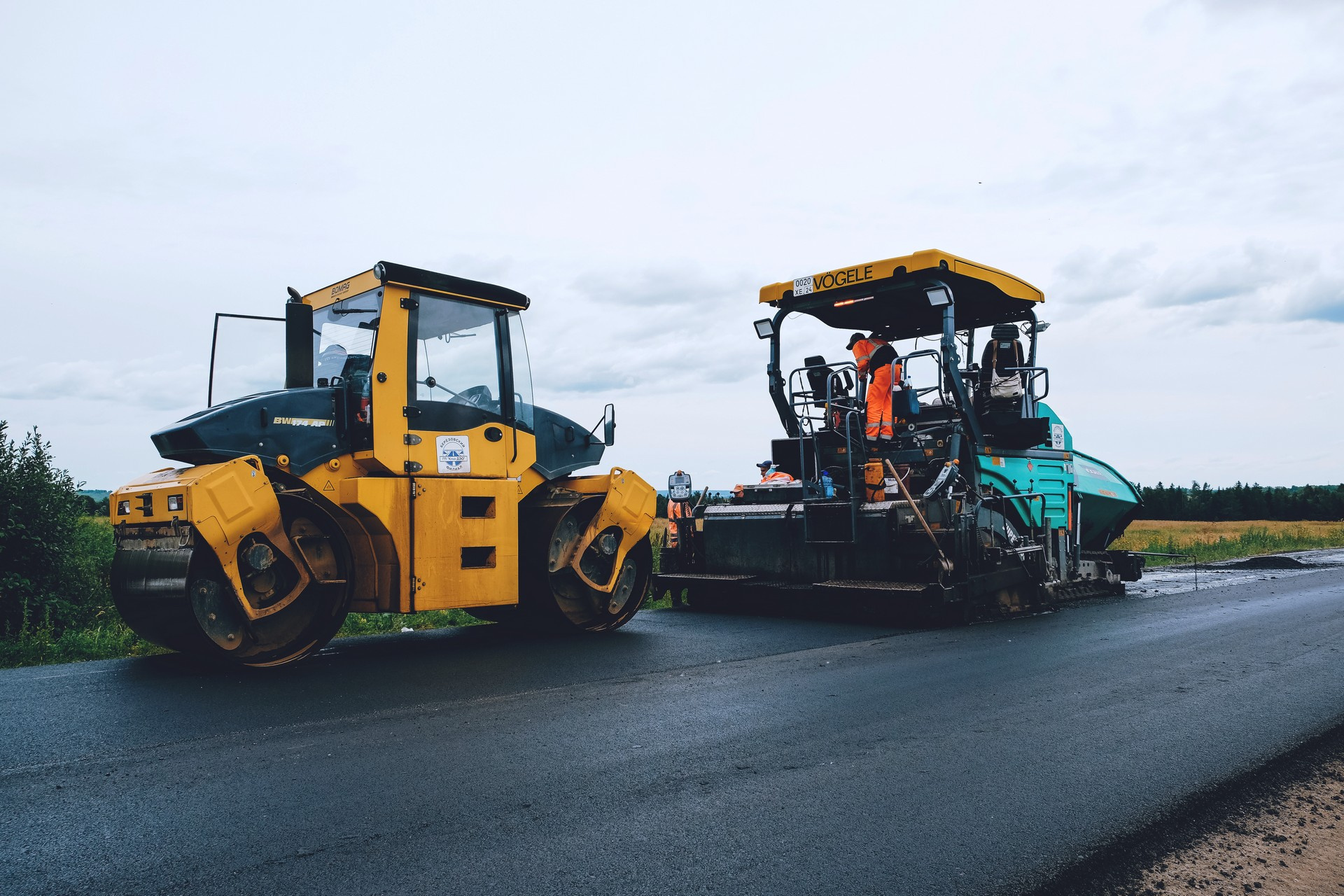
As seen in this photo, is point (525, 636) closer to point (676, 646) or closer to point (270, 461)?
point (676, 646)

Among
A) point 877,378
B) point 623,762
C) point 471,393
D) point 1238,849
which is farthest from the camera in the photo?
point 877,378

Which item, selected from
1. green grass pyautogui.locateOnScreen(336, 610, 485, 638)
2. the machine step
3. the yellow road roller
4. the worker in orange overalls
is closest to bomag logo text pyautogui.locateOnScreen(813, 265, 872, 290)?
the worker in orange overalls

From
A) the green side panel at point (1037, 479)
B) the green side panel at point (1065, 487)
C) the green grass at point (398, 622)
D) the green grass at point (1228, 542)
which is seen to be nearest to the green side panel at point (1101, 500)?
the green side panel at point (1065, 487)

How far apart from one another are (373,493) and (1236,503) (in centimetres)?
5513

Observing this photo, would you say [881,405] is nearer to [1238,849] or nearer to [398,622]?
[398,622]

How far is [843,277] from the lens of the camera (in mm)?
10055

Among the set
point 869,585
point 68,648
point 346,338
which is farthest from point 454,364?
point 869,585

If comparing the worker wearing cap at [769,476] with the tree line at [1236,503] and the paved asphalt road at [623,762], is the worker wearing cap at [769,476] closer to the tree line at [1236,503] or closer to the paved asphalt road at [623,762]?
the paved asphalt road at [623,762]

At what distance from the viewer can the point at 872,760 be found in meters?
4.30

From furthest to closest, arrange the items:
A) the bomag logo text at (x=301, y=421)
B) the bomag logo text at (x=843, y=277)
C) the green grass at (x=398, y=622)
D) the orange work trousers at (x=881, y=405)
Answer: the orange work trousers at (x=881, y=405)
the bomag logo text at (x=843, y=277)
the green grass at (x=398, y=622)
the bomag logo text at (x=301, y=421)

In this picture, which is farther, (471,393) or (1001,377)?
(1001,377)

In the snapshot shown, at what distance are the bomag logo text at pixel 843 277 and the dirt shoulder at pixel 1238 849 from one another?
6.39m

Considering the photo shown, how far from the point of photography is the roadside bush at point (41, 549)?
34.4ft

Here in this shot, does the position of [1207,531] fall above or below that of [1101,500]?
below
